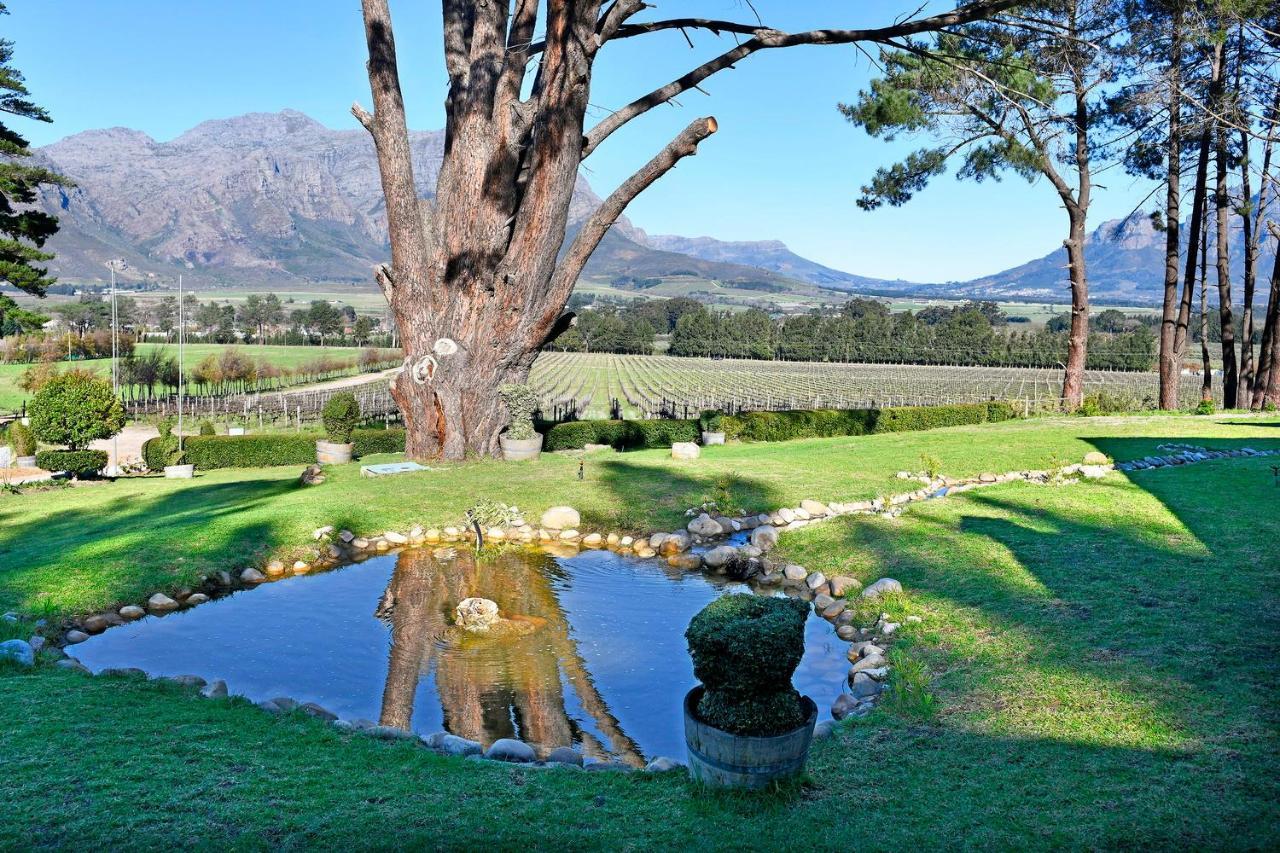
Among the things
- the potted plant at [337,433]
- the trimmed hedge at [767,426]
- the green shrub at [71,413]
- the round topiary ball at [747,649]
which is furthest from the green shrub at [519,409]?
the round topiary ball at [747,649]

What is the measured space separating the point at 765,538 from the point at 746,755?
23.8ft

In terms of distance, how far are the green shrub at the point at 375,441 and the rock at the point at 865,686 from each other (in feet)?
59.1

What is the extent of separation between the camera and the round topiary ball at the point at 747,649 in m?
4.28

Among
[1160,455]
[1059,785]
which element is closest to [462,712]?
[1059,785]

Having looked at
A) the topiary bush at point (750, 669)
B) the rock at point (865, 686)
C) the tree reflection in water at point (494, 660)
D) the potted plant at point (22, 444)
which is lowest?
the potted plant at point (22, 444)

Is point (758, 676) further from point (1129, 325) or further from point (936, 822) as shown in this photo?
point (1129, 325)

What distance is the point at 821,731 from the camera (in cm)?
563

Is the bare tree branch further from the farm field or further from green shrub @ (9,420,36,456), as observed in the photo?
the farm field

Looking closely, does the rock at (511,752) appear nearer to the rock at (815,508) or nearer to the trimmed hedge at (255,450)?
the rock at (815,508)

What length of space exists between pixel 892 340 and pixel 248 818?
90.3 metres

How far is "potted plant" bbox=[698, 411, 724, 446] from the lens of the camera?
24062 millimetres

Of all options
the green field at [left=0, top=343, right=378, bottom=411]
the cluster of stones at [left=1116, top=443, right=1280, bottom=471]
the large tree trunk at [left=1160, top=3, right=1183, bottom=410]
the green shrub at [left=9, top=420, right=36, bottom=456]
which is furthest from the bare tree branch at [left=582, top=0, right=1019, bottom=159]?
the green field at [left=0, top=343, right=378, bottom=411]

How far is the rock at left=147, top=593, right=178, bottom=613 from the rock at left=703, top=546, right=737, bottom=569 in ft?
20.3

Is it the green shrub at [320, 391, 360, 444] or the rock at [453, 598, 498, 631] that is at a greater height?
the green shrub at [320, 391, 360, 444]
